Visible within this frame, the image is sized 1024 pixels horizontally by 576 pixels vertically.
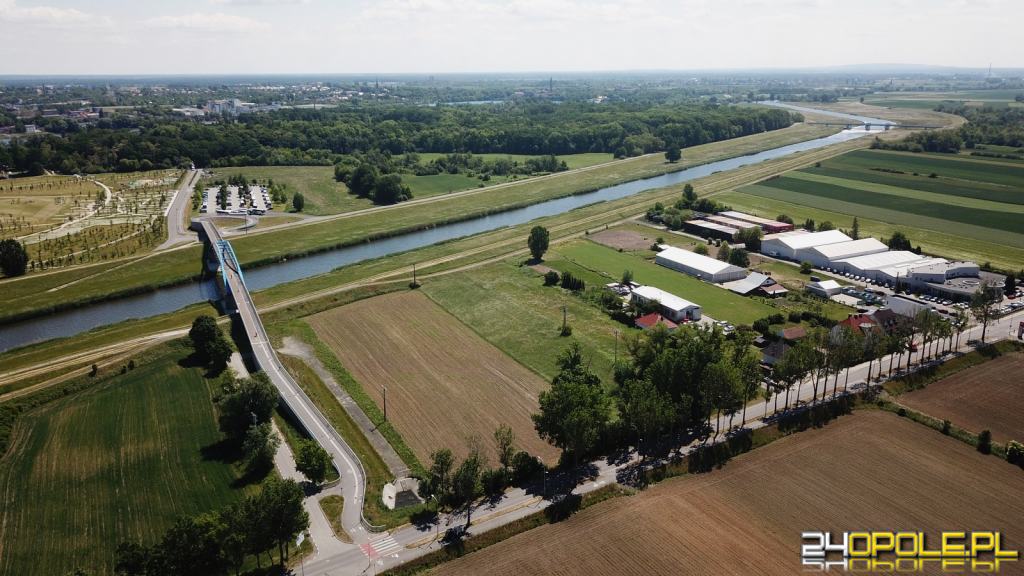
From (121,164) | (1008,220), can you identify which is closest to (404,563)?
(1008,220)

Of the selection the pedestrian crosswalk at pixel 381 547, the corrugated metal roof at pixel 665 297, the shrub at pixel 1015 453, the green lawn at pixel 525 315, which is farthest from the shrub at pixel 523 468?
the shrub at pixel 1015 453

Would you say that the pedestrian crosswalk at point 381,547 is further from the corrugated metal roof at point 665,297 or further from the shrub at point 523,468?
the corrugated metal roof at point 665,297

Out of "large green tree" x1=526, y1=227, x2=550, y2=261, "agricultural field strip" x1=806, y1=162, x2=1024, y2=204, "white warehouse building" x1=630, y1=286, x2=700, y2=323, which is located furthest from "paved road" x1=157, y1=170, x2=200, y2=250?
"agricultural field strip" x1=806, y1=162, x2=1024, y2=204

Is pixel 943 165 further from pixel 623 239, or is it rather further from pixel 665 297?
pixel 665 297

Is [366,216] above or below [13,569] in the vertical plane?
above

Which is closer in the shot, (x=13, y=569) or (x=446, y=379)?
(x=13, y=569)

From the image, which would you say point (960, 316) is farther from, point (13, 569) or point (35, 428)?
point (35, 428)

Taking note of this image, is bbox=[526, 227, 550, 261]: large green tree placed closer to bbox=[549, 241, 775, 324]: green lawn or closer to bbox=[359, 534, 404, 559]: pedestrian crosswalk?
bbox=[549, 241, 775, 324]: green lawn
